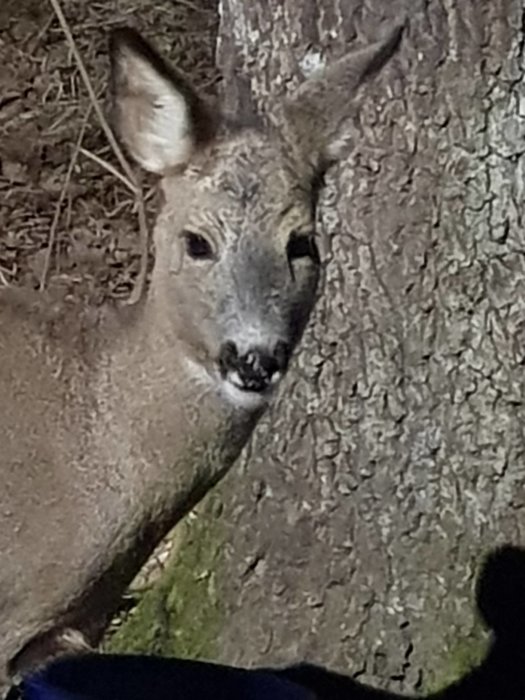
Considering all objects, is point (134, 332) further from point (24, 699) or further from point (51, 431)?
point (24, 699)

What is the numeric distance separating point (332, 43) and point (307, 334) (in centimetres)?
61

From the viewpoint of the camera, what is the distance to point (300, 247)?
3785 millimetres

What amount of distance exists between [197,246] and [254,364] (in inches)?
11.0

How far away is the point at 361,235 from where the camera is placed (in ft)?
14.9

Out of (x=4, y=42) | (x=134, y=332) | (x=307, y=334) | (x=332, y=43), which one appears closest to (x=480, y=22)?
(x=332, y=43)

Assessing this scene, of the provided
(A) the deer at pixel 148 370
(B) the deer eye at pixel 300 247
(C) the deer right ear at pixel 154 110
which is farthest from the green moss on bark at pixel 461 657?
(C) the deer right ear at pixel 154 110

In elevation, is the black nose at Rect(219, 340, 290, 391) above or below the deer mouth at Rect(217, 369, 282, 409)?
above

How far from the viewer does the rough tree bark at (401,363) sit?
176 inches

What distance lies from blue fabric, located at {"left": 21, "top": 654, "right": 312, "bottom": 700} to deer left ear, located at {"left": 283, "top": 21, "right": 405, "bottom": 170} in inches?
36.9

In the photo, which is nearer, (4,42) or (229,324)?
(229,324)

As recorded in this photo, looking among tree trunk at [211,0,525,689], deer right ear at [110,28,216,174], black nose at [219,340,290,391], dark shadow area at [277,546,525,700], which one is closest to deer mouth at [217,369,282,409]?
black nose at [219,340,290,391]

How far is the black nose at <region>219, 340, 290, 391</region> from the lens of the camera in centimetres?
360

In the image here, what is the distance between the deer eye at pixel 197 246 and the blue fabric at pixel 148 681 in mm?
729

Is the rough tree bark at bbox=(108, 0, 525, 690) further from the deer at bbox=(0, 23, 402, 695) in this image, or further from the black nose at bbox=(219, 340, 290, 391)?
the black nose at bbox=(219, 340, 290, 391)
